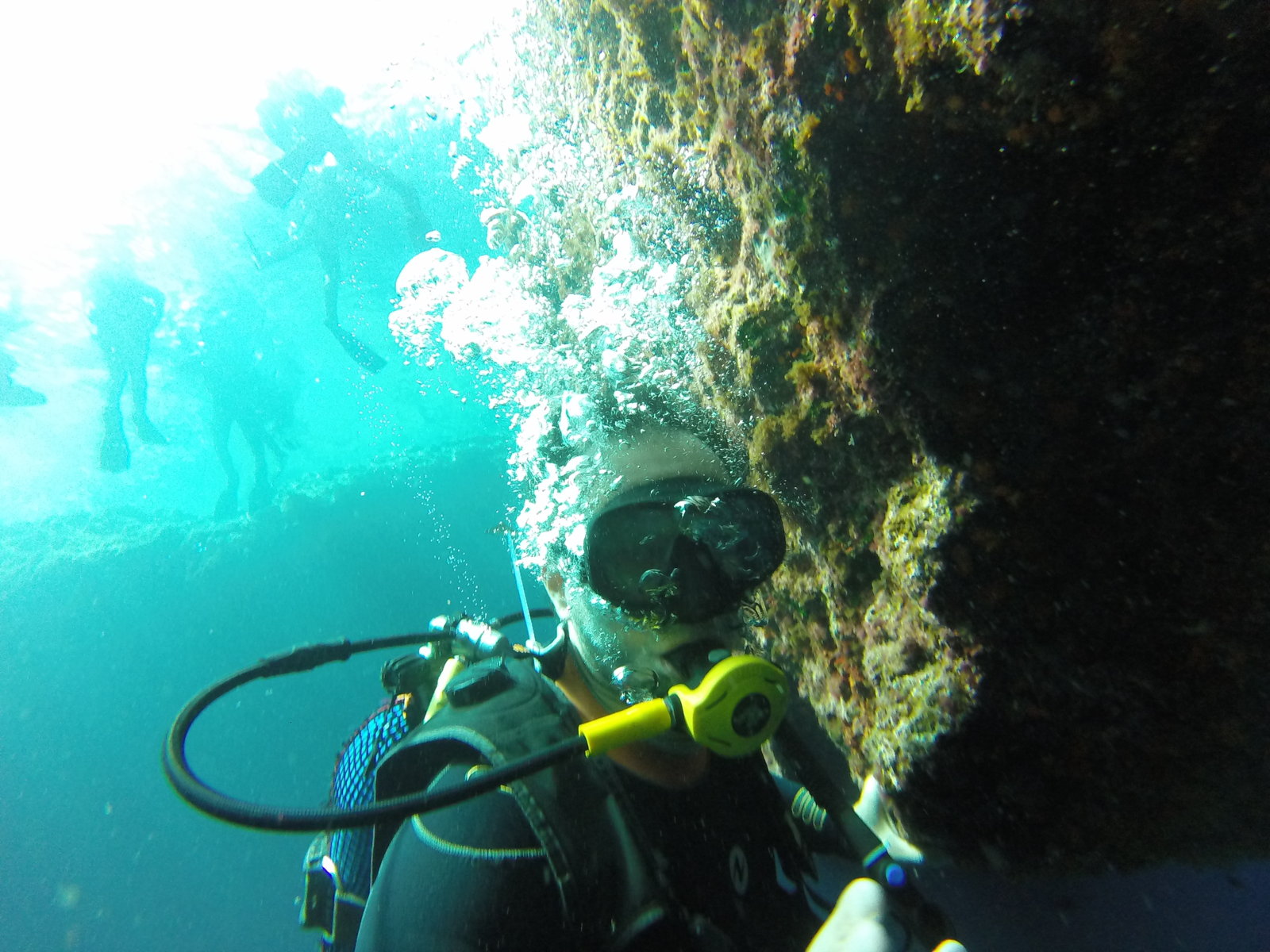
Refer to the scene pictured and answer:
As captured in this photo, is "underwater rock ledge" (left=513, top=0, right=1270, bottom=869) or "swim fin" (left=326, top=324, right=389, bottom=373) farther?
"swim fin" (left=326, top=324, right=389, bottom=373)

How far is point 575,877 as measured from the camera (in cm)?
141

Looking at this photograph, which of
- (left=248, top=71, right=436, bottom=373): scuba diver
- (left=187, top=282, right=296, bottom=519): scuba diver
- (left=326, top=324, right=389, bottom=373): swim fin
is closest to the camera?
(left=248, top=71, right=436, bottom=373): scuba diver

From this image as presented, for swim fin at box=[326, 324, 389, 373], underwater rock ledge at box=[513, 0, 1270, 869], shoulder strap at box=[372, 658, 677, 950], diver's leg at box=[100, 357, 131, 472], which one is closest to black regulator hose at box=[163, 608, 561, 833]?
shoulder strap at box=[372, 658, 677, 950]

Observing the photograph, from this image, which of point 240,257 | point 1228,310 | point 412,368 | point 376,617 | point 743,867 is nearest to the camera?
point 1228,310

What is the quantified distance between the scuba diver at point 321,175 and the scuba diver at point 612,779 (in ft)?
46.7

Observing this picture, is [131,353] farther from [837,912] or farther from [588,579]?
[837,912]

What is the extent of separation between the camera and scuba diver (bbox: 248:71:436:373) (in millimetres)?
12531

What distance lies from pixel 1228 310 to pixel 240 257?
23613mm

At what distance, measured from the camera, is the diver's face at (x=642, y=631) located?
206 centimetres

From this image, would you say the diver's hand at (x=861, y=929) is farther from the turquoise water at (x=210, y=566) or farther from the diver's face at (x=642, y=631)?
the turquoise water at (x=210, y=566)

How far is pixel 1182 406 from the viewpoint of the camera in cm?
128

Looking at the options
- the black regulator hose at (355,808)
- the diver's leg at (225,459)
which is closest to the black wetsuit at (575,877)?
the black regulator hose at (355,808)

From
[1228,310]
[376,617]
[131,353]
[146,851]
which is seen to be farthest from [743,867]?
[146,851]

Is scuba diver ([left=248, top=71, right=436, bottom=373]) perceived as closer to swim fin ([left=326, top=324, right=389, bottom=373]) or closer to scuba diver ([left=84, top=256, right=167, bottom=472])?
swim fin ([left=326, top=324, right=389, bottom=373])
